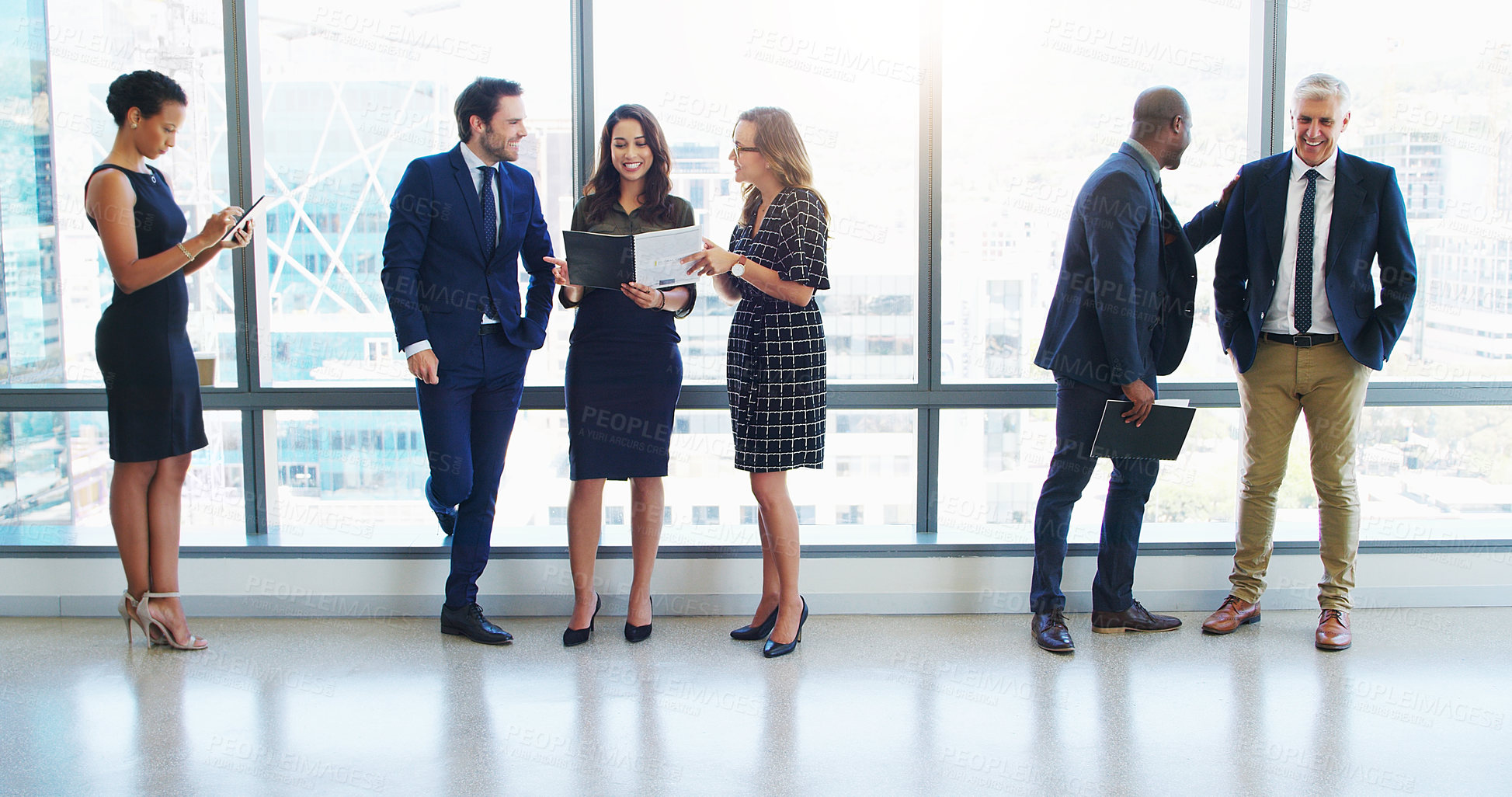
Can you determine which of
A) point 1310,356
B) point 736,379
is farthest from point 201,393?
point 1310,356

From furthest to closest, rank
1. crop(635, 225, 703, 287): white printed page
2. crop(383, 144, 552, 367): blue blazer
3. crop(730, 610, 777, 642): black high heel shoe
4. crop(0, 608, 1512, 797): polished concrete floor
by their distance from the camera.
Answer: crop(730, 610, 777, 642): black high heel shoe, crop(383, 144, 552, 367): blue blazer, crop(635, 225, 703, 287): white printed page, crop(0, 608, 1512, 797): polished concrete floor

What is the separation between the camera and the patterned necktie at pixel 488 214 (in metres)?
2.99

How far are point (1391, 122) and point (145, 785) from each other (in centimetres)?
404

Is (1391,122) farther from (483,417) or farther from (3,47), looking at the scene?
(3,47)

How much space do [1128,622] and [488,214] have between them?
2.35m

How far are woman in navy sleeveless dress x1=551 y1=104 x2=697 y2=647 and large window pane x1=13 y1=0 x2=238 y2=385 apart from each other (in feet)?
4.38

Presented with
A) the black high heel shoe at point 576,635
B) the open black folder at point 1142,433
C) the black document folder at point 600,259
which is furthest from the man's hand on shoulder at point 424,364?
the open black folder at point 1142,433

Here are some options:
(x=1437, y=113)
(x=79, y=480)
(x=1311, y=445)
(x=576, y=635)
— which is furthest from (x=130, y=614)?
(x=1437, y=113)

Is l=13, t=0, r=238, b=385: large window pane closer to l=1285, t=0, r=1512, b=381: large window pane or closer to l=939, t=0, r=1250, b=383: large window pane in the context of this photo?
l=939, t=0, r=1250, b=383: large window pane

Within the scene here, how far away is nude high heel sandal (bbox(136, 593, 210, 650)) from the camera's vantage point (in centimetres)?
302

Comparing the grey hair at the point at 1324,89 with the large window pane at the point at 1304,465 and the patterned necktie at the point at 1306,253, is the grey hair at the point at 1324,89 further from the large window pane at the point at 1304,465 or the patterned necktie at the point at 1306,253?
the large window pane at the point at 1304,465

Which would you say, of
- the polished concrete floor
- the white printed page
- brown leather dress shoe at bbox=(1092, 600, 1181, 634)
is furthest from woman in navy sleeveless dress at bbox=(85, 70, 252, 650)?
brown leather dress shoe at bbox=(1092, 600, 1181, 634)

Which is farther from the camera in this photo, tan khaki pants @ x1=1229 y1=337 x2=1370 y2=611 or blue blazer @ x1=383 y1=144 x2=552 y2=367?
tan khaki pants @ x1=1229 y1=337 x2=1370 y2=611

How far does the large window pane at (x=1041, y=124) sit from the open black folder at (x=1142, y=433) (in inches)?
20.9
